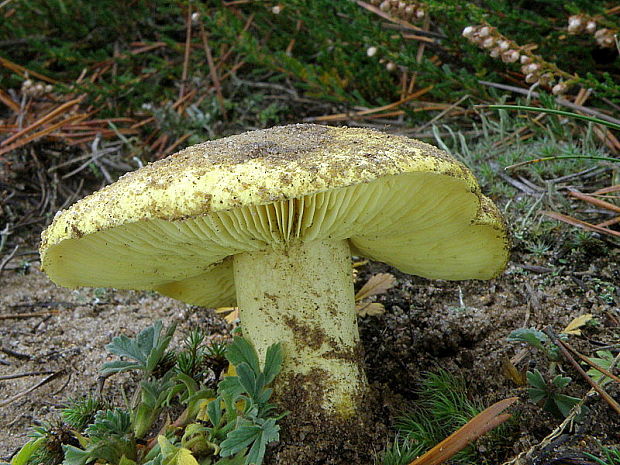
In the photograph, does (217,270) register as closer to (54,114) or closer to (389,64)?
(389,64)

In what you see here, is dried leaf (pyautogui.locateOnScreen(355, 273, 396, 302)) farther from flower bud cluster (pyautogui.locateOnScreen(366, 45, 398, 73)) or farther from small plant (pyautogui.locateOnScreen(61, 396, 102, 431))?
flower bud cluster (pyautogui.locateOnScreen(366, 45, 398, 73))

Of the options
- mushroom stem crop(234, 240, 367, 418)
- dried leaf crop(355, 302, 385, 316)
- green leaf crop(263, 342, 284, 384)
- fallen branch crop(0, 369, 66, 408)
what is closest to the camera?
green leaf crop(263, 342, 284, 384)

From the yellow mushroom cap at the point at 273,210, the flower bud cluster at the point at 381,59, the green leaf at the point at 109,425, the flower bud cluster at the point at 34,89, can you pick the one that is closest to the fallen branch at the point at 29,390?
the yellow mushroom cap at the point at 273,210

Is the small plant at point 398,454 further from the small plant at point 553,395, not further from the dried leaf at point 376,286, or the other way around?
the dried leaf at point 376,286

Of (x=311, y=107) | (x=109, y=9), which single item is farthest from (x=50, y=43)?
(x=311, y=107)

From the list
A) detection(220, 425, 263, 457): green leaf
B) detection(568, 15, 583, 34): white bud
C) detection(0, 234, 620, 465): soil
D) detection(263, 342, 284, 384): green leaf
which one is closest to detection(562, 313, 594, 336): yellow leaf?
detection(0, 234, 620, 465): soil
